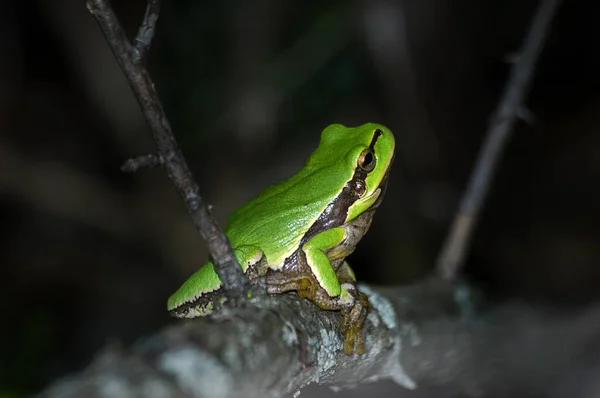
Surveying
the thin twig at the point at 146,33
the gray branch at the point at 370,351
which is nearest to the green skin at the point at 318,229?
the gray branch at the point at 370,351

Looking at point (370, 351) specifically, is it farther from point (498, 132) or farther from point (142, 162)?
point (498, 132)


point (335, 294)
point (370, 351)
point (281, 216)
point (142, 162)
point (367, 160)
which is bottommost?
point (370, 351)

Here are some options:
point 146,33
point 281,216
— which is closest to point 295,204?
point 281,216

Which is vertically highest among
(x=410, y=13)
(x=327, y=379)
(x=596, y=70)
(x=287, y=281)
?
(x=410, y=13)

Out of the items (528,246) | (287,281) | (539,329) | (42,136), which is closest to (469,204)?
(539,329)

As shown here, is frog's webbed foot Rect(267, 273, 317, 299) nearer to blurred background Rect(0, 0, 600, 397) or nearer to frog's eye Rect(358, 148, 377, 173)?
frog's eye Rect(358, 148, 377, 173)

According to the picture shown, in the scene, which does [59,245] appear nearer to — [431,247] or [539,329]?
[431,247]

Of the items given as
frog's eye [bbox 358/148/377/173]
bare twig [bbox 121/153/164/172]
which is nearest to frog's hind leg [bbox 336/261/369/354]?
frog's eye [bbox 358/148/377/173]
